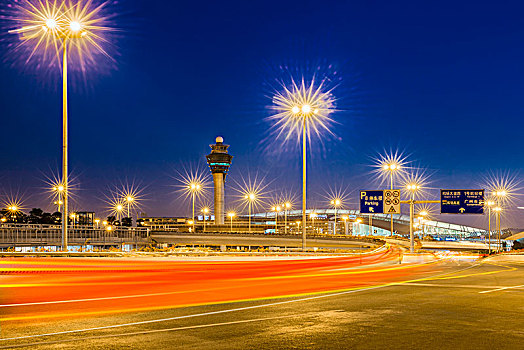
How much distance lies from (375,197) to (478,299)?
99.1ft

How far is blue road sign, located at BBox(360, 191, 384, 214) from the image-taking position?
41.0 meters

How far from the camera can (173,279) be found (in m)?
14.8

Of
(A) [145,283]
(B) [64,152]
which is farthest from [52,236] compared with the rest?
(A) [145,283]

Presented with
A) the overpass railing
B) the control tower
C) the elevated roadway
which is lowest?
the elevated roadway

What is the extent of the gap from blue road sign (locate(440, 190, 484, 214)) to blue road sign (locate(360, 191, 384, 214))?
528 centimetres

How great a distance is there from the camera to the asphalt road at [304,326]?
671 centimetres

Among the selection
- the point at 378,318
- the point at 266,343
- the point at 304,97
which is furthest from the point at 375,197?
the point at 266,343

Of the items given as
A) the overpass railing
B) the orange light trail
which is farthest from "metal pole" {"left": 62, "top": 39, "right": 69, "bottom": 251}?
the overpass railing

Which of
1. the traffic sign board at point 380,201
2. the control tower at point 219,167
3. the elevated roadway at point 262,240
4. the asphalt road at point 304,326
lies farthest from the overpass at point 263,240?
the asphalt road at point 304,326

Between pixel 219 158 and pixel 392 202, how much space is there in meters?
143

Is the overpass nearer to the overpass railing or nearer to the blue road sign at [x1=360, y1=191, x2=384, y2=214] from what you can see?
the overpass railing

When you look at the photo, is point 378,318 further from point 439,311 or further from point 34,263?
point 34,263

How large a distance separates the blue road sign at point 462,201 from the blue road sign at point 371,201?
5.28m

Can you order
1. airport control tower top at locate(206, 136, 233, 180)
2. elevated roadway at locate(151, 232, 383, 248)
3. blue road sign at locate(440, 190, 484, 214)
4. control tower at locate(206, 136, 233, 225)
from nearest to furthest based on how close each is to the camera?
1. blue road sign at locate(440, 190, 484, 214)
2. elevated roadway at locate(151, 232, 383, 248)
3. control tower at locate(206, 136, 233, 225)
4. airport control tower top at locate(206, 136, 233, 180)
